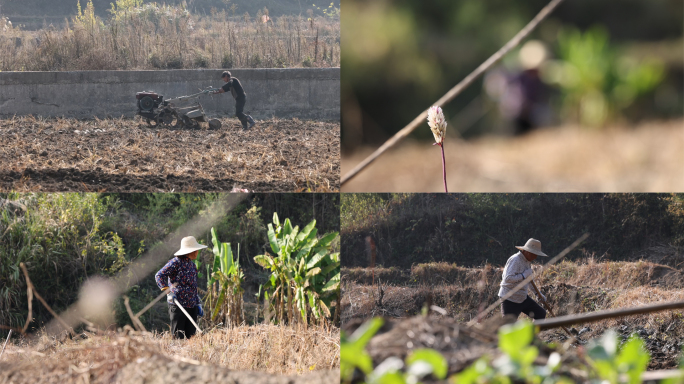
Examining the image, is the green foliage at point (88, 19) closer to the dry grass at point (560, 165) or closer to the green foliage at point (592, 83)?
the dry grass at point (560, 165)

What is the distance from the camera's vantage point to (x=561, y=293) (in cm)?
504

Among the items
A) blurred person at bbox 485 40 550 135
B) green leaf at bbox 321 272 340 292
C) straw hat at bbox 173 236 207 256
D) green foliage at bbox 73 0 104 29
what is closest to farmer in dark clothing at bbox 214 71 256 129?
green foliage at bbox 73 0 104 29

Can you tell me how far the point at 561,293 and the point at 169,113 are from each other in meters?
5.21

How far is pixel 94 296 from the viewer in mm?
5199

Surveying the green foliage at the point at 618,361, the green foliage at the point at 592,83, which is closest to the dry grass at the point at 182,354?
the green foliage at the point at 618,361

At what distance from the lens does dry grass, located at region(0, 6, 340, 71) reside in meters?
6.91

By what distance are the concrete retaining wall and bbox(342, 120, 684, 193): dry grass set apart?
451 centimetres

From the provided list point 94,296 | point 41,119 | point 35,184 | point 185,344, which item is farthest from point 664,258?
point 41,119

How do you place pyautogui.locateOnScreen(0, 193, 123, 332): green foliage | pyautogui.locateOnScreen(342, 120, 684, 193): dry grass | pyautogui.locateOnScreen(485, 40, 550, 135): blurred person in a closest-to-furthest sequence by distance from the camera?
1. pyautogui.locateOnScreen(342, 120, 684, 193): dry grass
2. pyautogui.locateOnScreen(485, 40, 550, 135): blurred person
3. pyautogui.locateOnScreen(0, 193, 123, 332): green foliage

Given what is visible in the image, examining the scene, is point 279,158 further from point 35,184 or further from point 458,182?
point 458,182

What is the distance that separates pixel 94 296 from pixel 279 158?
103 inches

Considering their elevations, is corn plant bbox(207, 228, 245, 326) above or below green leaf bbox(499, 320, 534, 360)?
below

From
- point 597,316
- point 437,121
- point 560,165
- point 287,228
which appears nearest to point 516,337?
point 597,316

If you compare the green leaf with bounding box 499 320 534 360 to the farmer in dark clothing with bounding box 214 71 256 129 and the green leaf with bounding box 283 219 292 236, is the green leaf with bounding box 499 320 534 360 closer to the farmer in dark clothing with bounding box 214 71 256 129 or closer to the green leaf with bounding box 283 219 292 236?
the green leaf with bounding box 283 219 292 236
